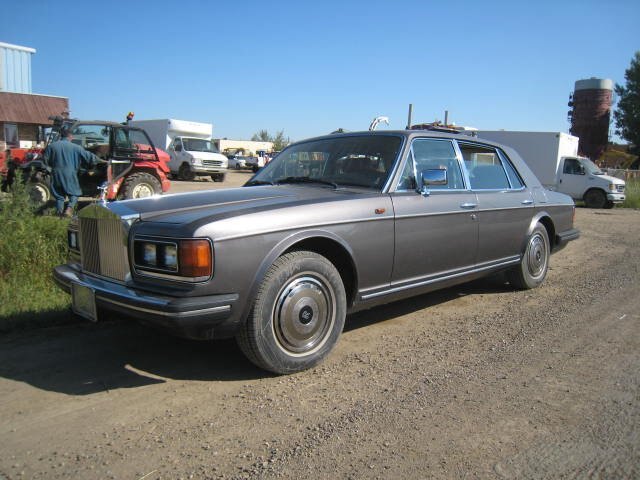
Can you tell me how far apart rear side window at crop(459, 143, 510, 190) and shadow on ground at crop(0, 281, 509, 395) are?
69.3 inches

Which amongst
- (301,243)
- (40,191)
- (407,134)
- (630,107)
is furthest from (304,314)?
(630,107)

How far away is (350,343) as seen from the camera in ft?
12.9

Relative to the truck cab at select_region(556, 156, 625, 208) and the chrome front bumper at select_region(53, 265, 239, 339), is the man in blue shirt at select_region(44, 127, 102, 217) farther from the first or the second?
the truck cab at select_region(556, 156, 625, 208)

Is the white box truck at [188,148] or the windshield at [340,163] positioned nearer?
the windshield at [340,163]

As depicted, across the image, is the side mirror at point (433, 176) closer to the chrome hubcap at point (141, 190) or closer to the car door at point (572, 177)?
→ the chrome hubcap at point (141, 190)

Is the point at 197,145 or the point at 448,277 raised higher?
the point at 197,145

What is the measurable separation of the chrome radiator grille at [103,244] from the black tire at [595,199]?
1949 cm

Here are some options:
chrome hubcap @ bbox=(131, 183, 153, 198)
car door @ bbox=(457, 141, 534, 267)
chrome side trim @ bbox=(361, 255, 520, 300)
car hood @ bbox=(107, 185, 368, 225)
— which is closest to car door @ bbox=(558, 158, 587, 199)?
chrome hubcap @ bbox=(131, 183, 153, 198)

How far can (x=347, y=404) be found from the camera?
292 centimetres

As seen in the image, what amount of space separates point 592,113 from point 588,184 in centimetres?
2598

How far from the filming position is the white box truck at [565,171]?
18.7m

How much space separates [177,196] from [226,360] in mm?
1268

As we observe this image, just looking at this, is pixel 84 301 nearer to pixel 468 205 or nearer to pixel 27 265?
pixel 27 265

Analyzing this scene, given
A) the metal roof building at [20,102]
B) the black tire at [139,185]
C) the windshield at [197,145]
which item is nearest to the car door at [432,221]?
the black tire at [139,185]
